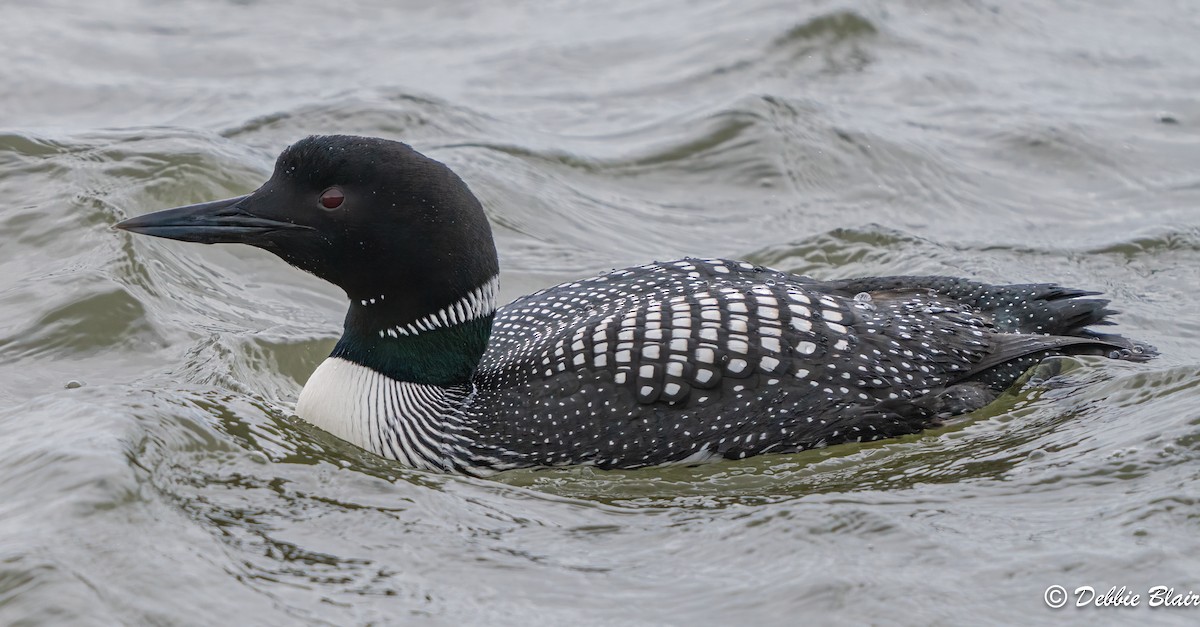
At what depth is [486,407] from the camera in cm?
546

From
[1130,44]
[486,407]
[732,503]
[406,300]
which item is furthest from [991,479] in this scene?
[1130,44]

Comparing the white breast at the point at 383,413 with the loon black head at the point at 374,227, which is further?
the white breast at the point at 383,413

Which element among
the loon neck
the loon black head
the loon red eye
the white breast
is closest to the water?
the white breast

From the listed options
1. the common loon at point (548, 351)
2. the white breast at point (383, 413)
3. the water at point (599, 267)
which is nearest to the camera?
the water at point (599, 267)

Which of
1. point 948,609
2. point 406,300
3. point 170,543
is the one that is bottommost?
point 948,609

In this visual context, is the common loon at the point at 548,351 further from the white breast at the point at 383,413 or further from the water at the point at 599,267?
the water at the point at 599,267

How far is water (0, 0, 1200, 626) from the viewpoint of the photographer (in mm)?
4508

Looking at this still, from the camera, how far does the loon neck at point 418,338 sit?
552 centimetres

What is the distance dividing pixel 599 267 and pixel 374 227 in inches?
94.4

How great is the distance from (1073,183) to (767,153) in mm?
1754

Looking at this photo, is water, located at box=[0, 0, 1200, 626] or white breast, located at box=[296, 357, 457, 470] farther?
white breast, located at box=[296, 357, 457, 470]

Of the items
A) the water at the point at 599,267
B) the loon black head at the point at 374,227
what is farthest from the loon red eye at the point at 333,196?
the water at the point at 599,267

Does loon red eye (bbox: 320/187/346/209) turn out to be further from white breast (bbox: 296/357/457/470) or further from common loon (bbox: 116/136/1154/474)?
white breast (bbox: 296/357/457/470)

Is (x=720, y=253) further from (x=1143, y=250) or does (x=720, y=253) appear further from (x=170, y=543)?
(x=170, y=543)
